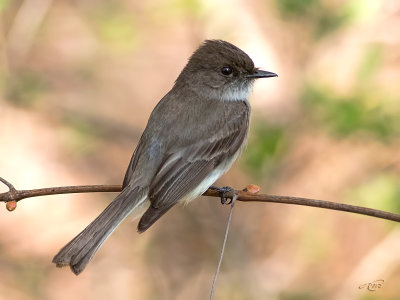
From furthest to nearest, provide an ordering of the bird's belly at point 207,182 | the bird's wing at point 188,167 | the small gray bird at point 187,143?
the bird's belly at point 207,182 → the bird's wing at point 188,167 → the small gray bird at point 187,143

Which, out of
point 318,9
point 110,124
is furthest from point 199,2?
point 110,124

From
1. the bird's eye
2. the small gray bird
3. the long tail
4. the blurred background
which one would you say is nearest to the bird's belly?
the small gray bird

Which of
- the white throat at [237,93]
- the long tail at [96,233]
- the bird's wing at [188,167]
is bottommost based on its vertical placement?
the long tail at [96,233]

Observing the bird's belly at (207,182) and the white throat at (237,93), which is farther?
the white throat at (237,93)

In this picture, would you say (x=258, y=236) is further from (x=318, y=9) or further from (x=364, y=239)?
(x=318, y=9)

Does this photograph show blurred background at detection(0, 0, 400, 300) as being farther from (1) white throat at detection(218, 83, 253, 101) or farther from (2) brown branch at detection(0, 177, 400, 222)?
(2) brown branch at detection(0, 177, 400, 222)

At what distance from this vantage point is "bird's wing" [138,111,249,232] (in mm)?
3596

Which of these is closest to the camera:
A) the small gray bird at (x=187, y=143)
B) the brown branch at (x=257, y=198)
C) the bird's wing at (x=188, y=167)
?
the brown branch at (x=257, y=198)

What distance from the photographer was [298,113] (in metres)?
5.33

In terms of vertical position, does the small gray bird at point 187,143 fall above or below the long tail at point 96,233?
above

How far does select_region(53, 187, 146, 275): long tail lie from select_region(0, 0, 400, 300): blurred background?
159 centimetres

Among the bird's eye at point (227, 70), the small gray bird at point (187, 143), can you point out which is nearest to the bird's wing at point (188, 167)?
the small gray bird at point (187, 143)

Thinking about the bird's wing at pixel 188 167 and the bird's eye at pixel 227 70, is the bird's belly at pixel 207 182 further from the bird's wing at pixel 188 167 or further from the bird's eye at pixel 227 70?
the bird's eye at pixel 227 70

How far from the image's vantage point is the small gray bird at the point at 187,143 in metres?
3.47
